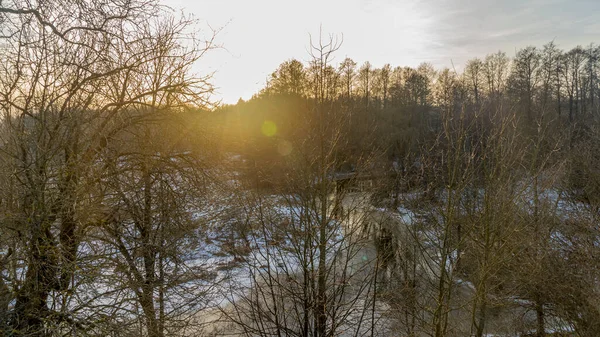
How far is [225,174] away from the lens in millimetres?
7570

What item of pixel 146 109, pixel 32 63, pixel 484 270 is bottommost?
pixel 484 270

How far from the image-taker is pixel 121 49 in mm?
5707

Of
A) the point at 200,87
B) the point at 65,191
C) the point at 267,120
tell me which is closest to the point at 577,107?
the point at 267,120

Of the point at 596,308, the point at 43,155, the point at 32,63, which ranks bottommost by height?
the point at 596,308

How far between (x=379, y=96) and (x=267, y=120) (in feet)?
91.1

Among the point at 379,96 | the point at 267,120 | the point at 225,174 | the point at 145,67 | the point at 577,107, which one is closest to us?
the point at 145,67

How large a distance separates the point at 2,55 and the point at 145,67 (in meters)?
2.28

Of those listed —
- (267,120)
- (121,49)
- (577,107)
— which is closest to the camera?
(121,49)

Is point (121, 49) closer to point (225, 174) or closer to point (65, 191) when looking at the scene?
point (65, 191)

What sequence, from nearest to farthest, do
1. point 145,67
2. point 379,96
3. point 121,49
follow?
point 121,49, point 145,67, point 379,96

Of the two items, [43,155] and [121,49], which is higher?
[121,49]

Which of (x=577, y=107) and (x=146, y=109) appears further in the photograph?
(x=577, y=107)

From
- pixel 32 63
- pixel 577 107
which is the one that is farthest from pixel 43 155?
pixel 577 107

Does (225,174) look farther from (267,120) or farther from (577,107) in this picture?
(577,107)
